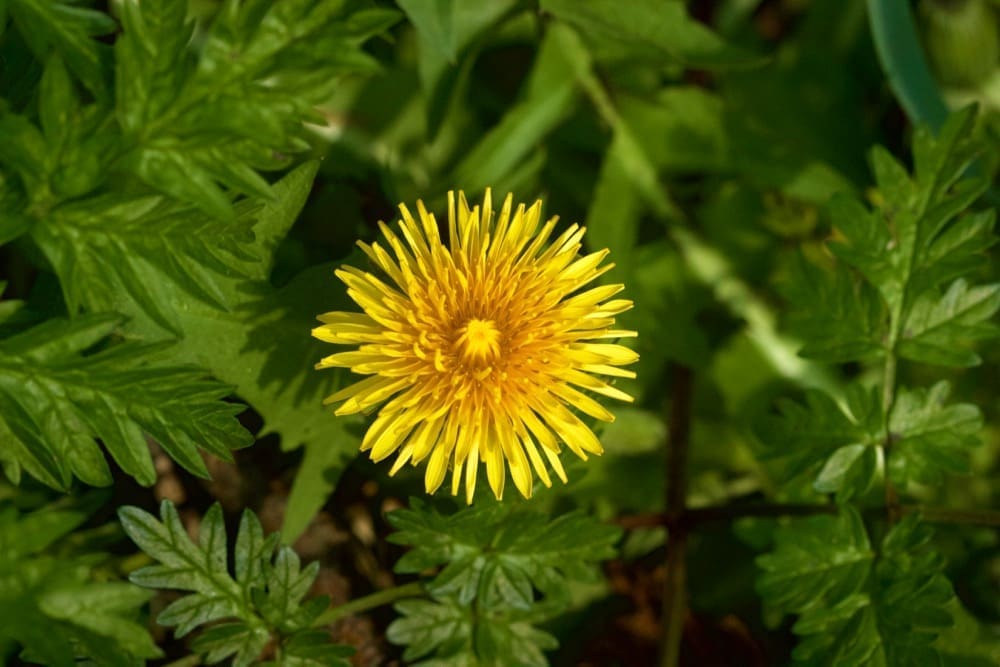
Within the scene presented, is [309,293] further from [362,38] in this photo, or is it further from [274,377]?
[362,38]

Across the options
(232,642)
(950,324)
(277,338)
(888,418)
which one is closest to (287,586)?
(232,642)

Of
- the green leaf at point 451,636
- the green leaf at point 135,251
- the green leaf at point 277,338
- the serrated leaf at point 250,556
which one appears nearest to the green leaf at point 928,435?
the green leaf at point 451,636

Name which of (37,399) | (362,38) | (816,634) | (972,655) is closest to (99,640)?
(37,399)

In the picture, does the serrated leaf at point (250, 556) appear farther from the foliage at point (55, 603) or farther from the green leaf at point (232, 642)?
the foliage at point (55, 603)

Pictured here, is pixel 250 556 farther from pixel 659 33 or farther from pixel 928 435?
pixel 659 33

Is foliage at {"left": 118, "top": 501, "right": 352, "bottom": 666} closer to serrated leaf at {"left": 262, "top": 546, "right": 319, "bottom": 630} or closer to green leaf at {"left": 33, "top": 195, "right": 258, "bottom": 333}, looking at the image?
serrated leaf at {"left": 262, "top": 546, "right": 319, "bottom": 630}
